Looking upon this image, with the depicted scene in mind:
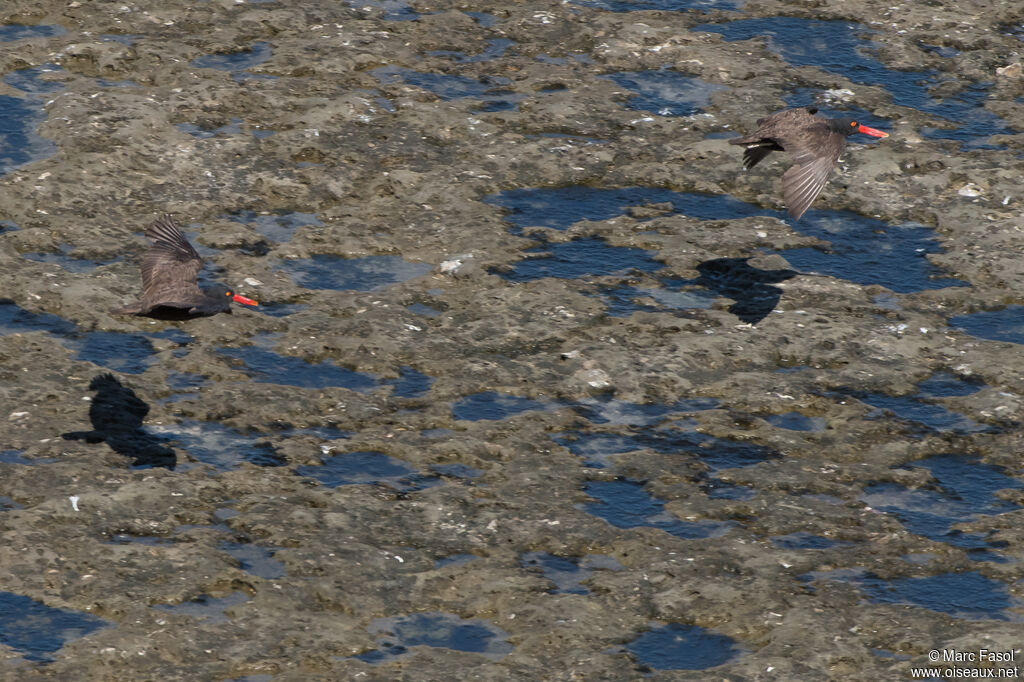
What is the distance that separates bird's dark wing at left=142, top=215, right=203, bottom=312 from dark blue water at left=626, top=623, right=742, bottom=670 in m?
5.61

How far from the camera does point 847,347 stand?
15.8 meters

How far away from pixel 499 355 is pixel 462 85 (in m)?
6.01

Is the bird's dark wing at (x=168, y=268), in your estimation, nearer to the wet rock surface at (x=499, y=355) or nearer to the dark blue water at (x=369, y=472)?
the wet rock surface at (x=499, y=355)

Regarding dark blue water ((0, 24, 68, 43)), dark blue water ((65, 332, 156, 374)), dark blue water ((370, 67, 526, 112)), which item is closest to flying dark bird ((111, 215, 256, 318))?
dark blue water ((65, 332, 156, 374))

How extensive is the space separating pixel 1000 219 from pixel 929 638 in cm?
A: 776

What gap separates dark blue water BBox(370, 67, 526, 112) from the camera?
64.7ft

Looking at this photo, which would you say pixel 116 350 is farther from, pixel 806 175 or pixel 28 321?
pixel 806 175

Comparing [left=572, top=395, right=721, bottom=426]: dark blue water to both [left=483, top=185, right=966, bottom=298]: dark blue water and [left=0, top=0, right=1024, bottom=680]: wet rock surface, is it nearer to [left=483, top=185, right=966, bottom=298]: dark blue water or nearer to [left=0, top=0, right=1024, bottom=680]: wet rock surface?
[left=0, top=0, right=1024, bottom=680]: wet rock surface

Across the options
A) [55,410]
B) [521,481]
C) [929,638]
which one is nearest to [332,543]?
[521,481]

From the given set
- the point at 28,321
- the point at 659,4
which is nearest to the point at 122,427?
the point at 28,321

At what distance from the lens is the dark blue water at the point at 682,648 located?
38.0 ft

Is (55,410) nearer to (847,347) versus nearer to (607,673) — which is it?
(607,673)

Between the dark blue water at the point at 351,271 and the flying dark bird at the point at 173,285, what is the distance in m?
1.83

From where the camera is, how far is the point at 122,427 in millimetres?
13859
